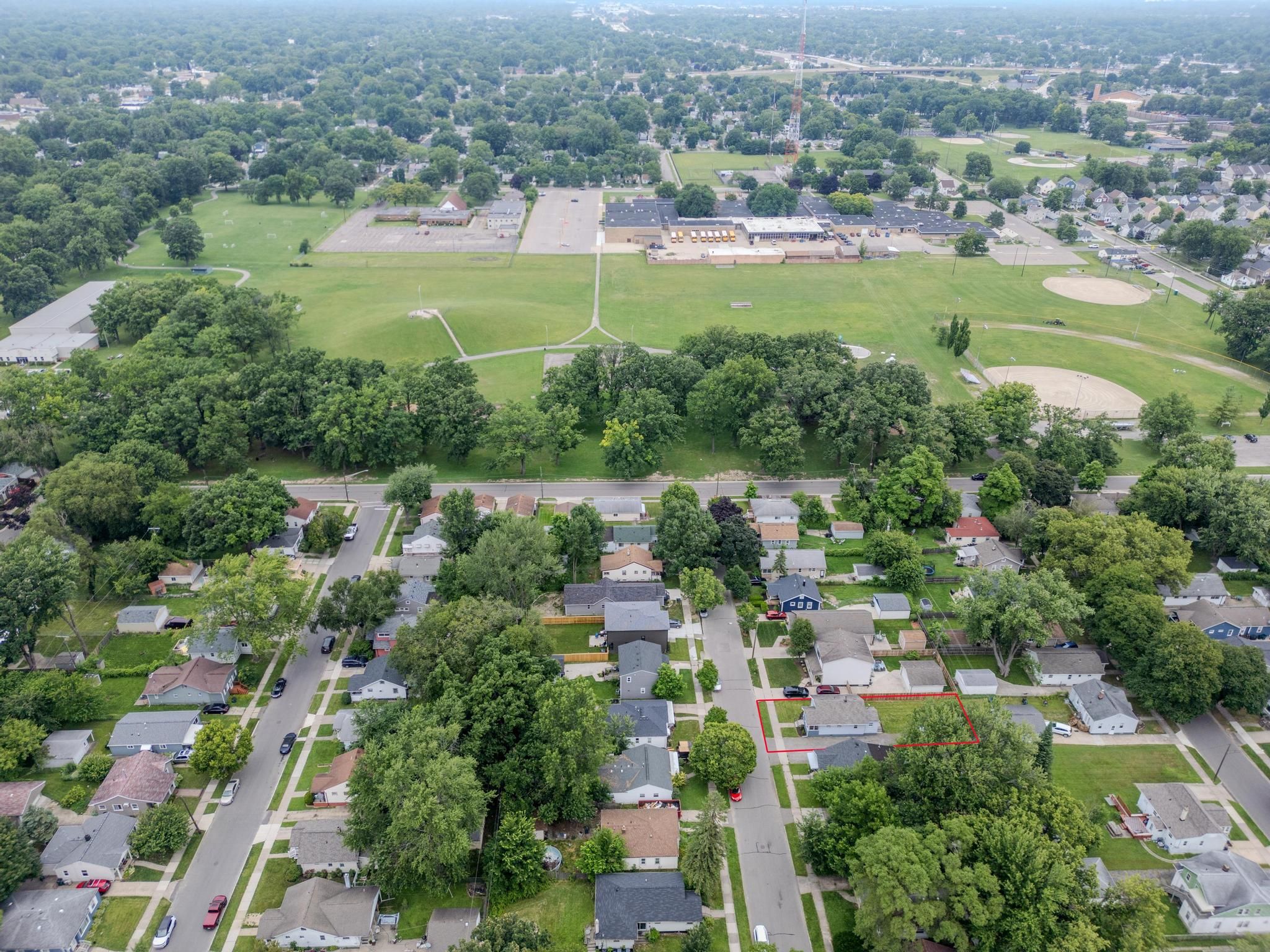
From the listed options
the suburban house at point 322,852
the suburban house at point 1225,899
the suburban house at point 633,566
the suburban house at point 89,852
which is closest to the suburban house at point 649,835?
the suburban house at point 322,852

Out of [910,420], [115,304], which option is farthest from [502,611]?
[115,304]

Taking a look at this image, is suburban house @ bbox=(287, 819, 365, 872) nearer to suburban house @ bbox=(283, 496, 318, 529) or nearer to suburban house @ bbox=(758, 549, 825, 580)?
suburban house @ bbox=(283, 496, 318, 529)

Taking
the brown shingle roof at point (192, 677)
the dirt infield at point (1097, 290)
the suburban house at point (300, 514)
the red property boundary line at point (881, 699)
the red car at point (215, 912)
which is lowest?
the red car at point (215, 912)

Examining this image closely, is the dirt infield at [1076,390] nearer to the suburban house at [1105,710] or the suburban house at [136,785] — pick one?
the suburban house at [1105,710]

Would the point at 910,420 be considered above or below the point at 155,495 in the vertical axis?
above

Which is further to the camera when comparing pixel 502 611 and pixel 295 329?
pixel 295 329

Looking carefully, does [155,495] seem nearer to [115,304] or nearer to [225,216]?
[115,304]
